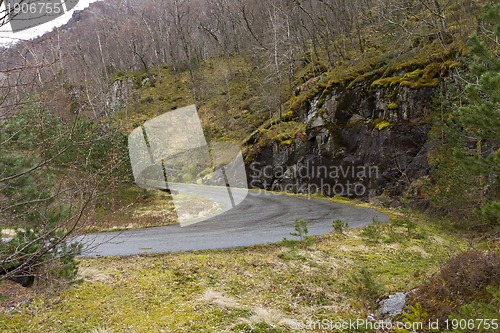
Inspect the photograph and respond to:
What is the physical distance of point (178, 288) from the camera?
744cm

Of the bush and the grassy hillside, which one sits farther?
the bush

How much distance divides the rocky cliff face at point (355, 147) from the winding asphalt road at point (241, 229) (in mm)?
2562

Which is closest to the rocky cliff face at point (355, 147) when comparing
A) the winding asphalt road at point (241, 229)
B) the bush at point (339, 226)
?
the winding asphalt road at point (241, 229)

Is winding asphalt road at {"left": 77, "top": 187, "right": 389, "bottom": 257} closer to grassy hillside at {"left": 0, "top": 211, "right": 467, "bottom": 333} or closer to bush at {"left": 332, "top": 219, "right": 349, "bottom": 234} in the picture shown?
bush at {"left": 332, "top": 219, "right": 349, "bottom": 234}

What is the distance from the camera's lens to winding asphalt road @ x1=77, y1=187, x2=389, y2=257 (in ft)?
37.9

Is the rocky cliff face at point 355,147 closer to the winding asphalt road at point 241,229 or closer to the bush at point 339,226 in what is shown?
the winding asphalt road at point 241,229

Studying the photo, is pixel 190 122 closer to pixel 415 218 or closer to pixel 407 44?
pixel 407 44

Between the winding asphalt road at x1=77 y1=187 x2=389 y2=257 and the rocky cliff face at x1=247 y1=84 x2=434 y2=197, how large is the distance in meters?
2.56

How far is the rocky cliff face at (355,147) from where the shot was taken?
19562 millimetres

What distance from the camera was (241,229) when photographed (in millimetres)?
14188

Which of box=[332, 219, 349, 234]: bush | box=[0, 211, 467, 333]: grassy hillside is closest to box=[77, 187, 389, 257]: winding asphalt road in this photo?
box=[332, 219, 349, 234]: bush

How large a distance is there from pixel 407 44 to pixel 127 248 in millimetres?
22007

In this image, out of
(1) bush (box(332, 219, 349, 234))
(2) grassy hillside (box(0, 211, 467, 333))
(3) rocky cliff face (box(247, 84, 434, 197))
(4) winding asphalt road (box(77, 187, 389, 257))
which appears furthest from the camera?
(3) rocky cliff face (box(247, 84, 434, 197))

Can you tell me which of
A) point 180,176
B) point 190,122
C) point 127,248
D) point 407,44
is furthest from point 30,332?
point 190,122
